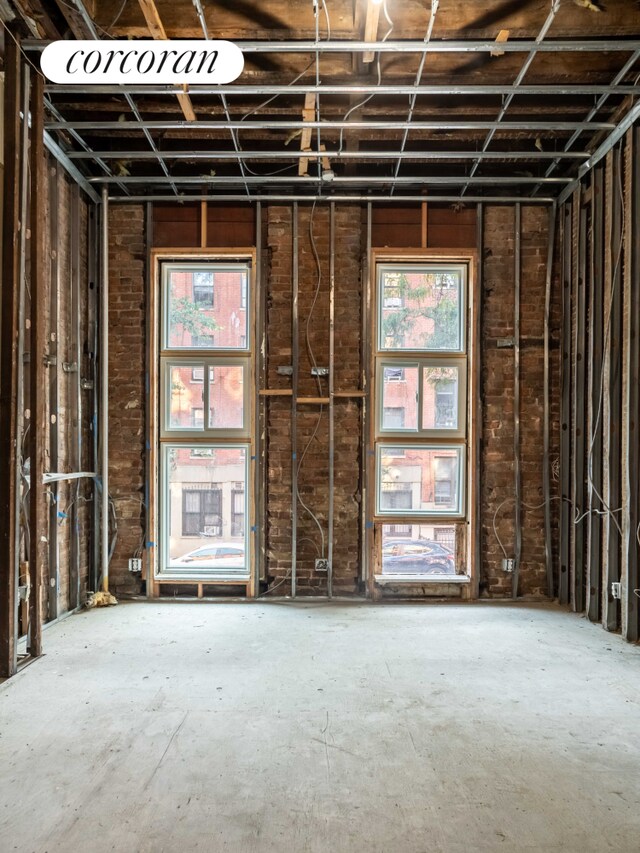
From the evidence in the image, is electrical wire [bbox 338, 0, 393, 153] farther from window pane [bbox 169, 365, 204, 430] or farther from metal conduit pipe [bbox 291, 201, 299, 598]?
window pane [bbox 169, 365, 204, 430]

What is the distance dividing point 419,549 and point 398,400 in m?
1.44

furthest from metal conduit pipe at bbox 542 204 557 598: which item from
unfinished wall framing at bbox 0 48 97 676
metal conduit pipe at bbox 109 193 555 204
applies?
unfinished wall framing at bbox 0 48 97 676

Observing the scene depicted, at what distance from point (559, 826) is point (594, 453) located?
2944 millimetres

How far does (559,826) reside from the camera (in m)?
1.92

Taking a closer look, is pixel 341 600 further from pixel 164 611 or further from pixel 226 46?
pixel 226 46

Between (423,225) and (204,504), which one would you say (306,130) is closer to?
(423,225)

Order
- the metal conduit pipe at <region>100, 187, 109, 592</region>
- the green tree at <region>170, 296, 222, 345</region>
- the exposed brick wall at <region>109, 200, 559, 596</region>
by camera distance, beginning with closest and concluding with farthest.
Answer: the metal conduit pipe at <region>100, 187, 109, 592</region> < the exposed brick wall at <region>109, 200, 559, 596</region> < the green tree at <region>170, 296, 222, 345</region>

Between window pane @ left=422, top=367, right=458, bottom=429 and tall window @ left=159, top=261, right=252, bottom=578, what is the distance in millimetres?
1665

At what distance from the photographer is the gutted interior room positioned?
2262 millimetres

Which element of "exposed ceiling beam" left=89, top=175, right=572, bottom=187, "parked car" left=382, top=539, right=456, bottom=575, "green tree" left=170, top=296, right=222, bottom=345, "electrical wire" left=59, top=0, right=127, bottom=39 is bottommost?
"parked car" left=382, top=539, right=456, bottom=575

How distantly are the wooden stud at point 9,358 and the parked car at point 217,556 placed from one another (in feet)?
6.22

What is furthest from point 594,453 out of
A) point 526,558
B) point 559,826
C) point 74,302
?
point 74,302

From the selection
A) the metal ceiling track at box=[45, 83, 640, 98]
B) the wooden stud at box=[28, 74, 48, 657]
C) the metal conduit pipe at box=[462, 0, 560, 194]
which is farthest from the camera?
the metal ceiling track at box=[45, 83, 640, 98]

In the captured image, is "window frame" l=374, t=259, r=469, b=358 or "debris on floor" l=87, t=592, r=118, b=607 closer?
"debris on floor" l=87, t=592, r=118, b=607
